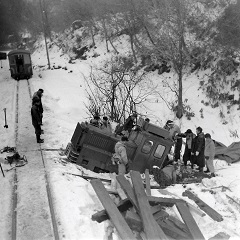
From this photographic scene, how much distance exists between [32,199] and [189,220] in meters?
3.84

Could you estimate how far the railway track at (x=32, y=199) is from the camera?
21.6 ft

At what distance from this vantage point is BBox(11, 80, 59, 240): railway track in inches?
259

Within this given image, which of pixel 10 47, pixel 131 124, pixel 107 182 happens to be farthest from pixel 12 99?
pixel 10 47

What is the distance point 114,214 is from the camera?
22.3ft

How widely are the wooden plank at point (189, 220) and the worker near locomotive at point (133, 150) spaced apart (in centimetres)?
243

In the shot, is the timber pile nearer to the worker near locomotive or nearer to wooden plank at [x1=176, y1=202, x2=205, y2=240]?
wooden plank at [x1=176, y1=202, x2=205, y2=240]

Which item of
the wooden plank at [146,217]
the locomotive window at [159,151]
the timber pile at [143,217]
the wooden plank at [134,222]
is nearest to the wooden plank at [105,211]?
the timber pile at [143,217]

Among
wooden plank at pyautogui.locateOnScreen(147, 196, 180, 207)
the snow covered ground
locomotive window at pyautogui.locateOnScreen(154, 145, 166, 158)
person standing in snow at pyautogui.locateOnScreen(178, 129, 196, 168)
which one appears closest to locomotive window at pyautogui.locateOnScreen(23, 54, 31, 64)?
the snow covered ground

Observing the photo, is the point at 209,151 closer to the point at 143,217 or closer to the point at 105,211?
the point at 143,217

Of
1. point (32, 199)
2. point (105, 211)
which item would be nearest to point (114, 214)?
point (105, 211)

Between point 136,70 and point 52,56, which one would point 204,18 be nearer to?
point 136,70

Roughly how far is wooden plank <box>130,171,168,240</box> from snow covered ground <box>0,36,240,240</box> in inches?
35.2

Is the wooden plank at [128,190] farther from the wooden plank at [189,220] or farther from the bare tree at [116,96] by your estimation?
the bare tree at [116,96]

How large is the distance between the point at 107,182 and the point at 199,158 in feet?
11.8
